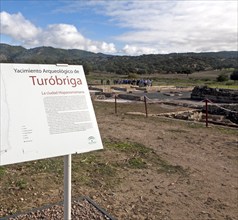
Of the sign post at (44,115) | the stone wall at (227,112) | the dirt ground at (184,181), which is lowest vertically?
the stone wall at (227,112)

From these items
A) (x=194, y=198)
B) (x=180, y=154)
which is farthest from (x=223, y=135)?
(x=194, y=198)

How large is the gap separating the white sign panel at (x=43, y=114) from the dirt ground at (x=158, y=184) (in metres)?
1.77

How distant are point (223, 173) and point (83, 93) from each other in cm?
424

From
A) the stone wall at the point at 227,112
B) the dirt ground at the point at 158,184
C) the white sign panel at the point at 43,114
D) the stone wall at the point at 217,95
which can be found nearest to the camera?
the white sign panel at the point at 43,114

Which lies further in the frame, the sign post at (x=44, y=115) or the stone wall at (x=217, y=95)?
the stone wall at (x=217, y=95)

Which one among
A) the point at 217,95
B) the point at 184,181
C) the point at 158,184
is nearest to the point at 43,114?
the point at 158,184

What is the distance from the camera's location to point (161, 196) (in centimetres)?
555

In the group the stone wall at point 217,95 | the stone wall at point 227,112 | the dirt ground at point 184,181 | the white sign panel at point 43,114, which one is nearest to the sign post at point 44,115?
the white sign panel at point 43,114

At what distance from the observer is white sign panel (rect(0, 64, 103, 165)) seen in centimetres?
313

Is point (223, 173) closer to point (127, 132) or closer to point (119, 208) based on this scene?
point (119, 208)

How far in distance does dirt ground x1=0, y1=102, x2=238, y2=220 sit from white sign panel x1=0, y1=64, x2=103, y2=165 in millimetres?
1774

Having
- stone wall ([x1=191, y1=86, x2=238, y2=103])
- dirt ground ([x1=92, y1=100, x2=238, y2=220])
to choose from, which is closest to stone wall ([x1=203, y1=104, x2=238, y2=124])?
stone wall ([x1=191, y1=86, x2=238, y2=103])

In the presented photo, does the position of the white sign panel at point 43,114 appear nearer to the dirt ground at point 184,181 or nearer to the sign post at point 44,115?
the sign post at point 44,115

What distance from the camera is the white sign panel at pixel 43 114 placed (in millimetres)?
3131
